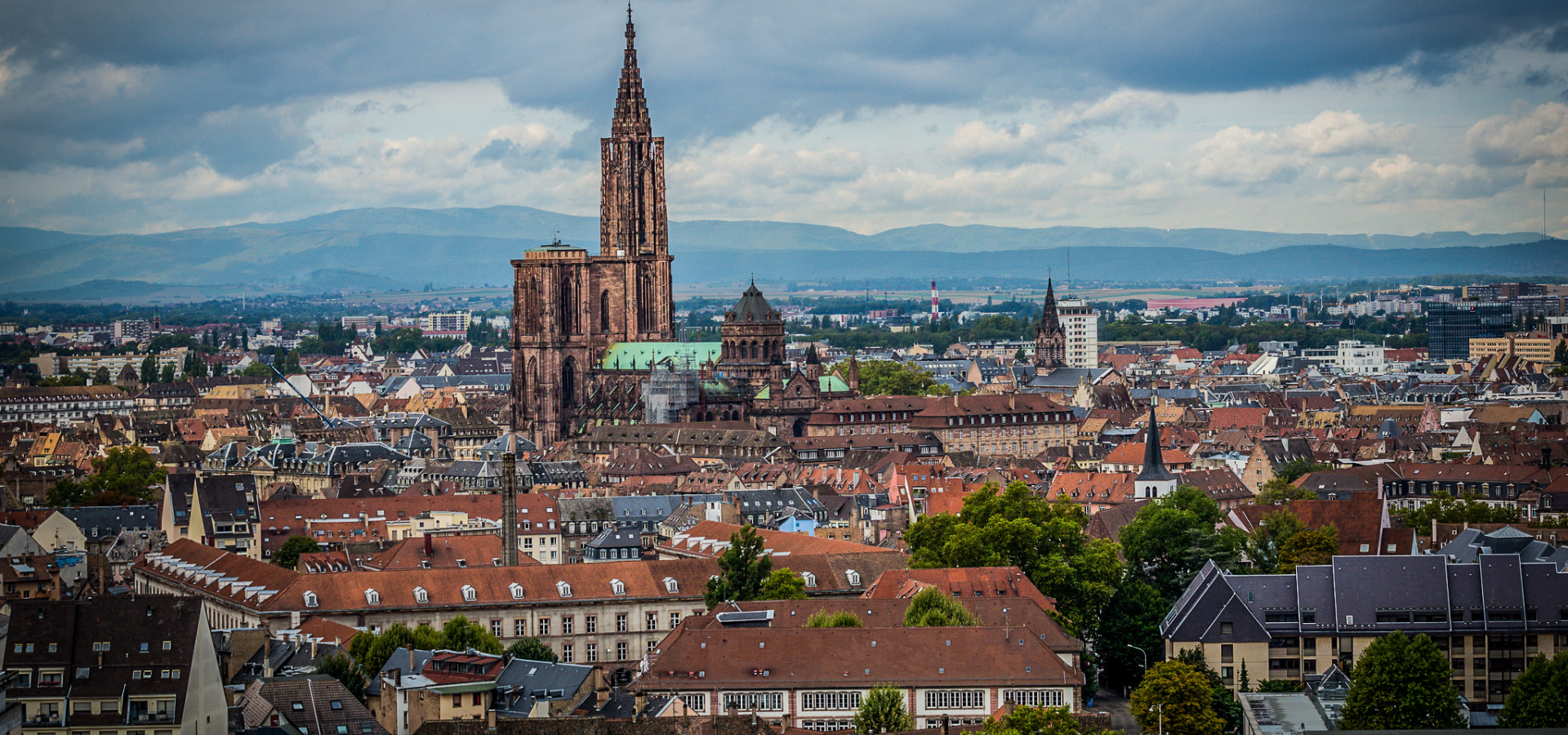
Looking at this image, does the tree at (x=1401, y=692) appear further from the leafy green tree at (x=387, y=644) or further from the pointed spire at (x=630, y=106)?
the pointed spire at (x=630, y=106)

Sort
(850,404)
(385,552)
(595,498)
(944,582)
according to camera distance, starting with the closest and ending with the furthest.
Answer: (944,582) < (385,552) < (595,498) < (850,404)

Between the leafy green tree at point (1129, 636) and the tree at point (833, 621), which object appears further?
the leafy green tree at point (1129, 636)

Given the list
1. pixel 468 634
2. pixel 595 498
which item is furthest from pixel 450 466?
pixel 468 634

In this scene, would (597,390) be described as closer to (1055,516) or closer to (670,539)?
(670,539)

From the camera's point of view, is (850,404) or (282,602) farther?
(850,404)

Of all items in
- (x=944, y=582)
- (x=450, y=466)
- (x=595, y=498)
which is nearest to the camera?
(x=944, y=582)

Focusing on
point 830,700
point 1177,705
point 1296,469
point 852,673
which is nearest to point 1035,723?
point 852,673

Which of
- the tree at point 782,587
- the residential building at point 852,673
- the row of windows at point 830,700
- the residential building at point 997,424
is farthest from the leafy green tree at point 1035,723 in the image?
the residential building at point 997,424
